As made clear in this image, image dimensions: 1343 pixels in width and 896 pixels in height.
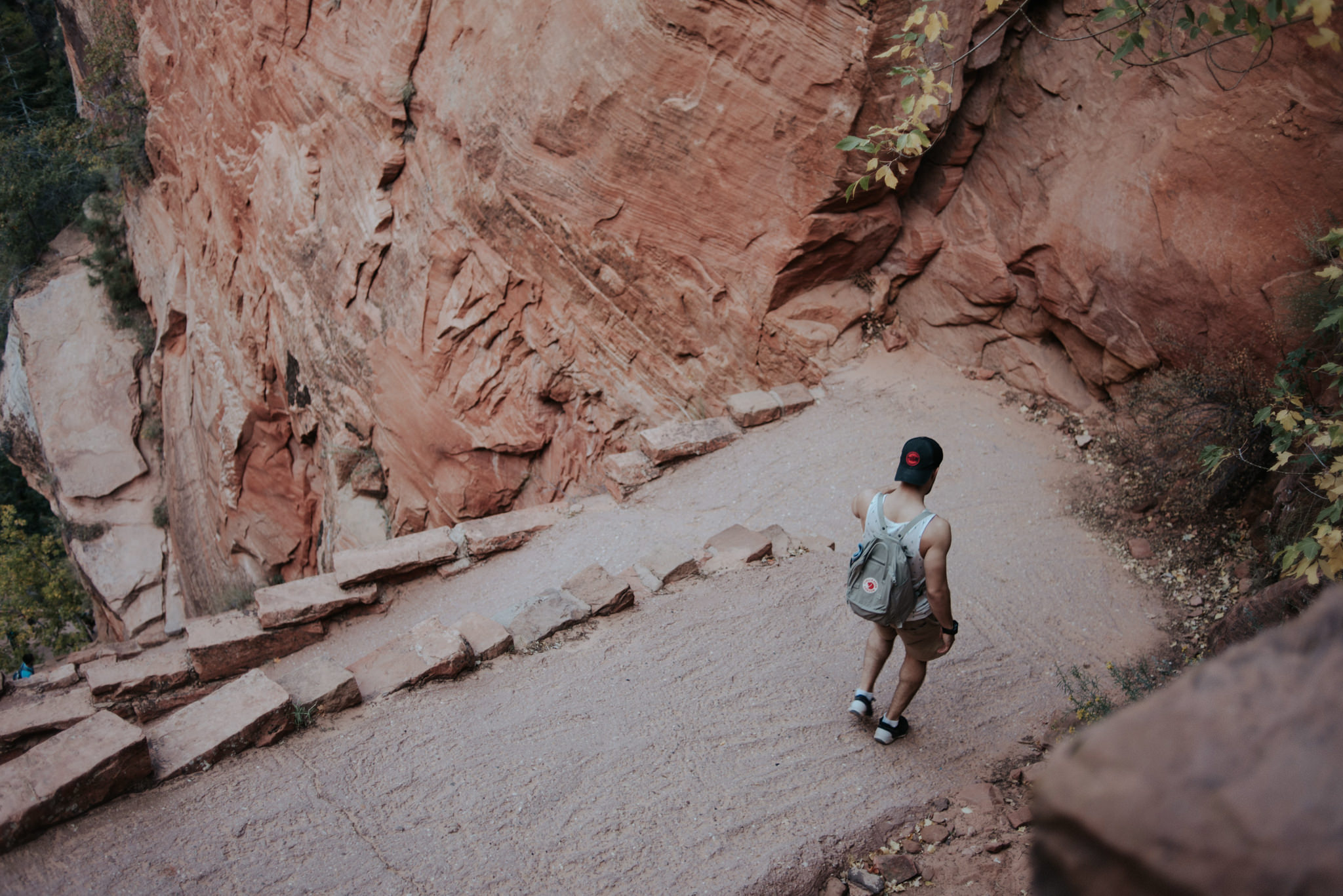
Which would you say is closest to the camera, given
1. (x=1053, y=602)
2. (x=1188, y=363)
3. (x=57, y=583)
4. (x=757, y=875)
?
(x=757, y=875)

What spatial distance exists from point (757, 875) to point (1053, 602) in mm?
3474

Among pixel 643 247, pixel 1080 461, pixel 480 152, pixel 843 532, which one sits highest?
pixel 480 152

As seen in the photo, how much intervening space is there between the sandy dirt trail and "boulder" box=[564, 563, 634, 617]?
14 cm

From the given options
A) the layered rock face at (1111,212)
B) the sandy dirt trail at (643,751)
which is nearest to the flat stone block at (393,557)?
the sandy dirt trail at (643,751)

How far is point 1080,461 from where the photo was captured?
7.52m

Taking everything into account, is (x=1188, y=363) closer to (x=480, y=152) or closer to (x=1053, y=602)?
(x=1053, y=602)

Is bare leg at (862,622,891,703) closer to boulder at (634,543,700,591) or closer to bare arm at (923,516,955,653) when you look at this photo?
bare arm at (923,516,955,653)

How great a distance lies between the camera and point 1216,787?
122 centimetres

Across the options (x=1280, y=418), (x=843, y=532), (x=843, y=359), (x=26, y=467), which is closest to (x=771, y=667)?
(x=843, y=532)

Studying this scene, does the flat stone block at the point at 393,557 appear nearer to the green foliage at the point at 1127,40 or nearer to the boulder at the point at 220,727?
the boulder at the point at 220,727

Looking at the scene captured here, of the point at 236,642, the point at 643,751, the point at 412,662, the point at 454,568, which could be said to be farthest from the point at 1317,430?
the point at 236,642

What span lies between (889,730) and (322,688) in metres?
3.21

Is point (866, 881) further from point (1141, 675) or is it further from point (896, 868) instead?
point (1141, 675)

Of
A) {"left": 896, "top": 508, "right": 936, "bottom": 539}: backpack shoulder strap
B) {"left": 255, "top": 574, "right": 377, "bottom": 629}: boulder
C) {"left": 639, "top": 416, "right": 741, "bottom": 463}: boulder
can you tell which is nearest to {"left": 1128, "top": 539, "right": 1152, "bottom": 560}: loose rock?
{"left": 896, "top": 508, "right": 936, "bottom": 539}: backpack shoulder strap
